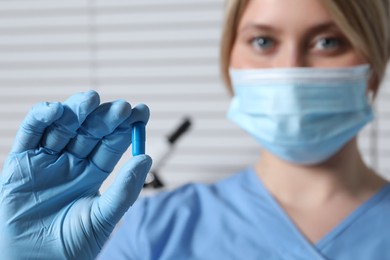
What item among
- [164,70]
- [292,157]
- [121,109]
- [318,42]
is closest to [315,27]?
[318,42]

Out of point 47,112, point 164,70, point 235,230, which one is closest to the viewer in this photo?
point 47,112

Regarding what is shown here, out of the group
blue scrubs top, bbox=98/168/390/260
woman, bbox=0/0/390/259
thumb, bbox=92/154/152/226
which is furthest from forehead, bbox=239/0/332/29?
thumb, bbox=92/154/152/226

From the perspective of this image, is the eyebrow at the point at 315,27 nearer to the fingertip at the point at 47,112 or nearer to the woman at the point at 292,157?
the woman at the point at 292,157

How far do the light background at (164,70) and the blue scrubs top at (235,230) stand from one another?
396 millimetres

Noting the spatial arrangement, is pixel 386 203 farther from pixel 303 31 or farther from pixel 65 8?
pixel 65 8

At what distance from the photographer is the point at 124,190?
923 millimetres

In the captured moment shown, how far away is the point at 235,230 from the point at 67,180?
1.60ft

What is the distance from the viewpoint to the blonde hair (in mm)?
1263

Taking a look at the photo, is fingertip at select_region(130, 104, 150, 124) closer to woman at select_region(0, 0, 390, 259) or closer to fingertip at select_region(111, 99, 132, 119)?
fingertip at select_region(111, 99, 132, 119)

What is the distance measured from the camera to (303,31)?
1269 mm

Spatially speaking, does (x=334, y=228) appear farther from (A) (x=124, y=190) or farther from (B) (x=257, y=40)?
(A) (x=124, y=190)

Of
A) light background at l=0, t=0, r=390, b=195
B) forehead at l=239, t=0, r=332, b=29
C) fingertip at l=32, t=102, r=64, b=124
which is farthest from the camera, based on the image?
light background at l=0, t=0, r=390, b=195

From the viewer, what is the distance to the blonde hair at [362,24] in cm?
126

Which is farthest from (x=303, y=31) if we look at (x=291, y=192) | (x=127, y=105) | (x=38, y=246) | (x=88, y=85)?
(x=88, y=85)
